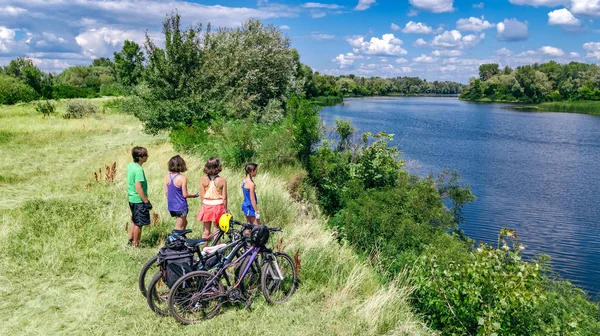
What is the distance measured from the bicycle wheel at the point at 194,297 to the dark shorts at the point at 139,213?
83.8 inches

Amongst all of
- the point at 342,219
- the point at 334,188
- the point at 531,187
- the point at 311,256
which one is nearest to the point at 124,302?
the point at 311,256

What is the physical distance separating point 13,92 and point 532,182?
45.4 m

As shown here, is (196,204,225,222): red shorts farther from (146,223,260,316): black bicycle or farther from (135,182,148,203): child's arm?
(146,223,260,316): black bicycle

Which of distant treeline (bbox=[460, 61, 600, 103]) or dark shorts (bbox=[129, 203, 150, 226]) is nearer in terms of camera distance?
dark shorts (bbox=[129, 203, 150, 226])

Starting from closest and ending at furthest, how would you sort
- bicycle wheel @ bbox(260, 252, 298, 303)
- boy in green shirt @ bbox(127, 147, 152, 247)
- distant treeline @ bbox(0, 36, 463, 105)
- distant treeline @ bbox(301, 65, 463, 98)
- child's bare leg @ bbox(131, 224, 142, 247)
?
A: bicycle wheel @ bbox(260, 252, 298, 303) < boy in green shirt @ bbox(127, 147, 152, 247) < child's bare leg @ bbox(131, 224, 142, 247) < distant treeline @ bbox(0, 36, 463, 105) < distant treeline @ bbox(301, 65, 463, 98)

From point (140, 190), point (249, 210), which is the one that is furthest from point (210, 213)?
point (140, 190)

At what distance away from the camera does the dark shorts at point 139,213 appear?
6891mm

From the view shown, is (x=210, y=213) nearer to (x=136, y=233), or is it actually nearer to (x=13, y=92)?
(x=136, y=233)

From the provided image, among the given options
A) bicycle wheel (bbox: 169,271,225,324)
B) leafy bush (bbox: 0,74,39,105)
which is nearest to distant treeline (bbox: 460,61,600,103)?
leafy bush (bbox: 0,74,39,105)

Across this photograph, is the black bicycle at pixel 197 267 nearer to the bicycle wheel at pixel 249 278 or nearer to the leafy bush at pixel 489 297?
the bicycle wheel at pixel 249 278

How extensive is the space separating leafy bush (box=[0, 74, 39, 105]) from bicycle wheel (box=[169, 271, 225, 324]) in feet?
149

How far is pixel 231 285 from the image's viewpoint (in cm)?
584

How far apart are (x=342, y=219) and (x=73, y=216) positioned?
845cm

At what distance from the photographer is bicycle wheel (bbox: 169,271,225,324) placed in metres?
5.13
